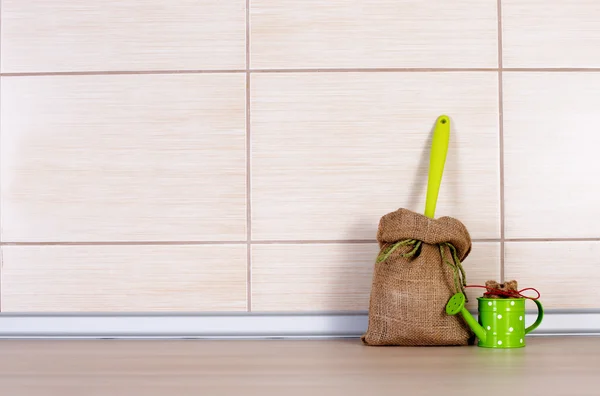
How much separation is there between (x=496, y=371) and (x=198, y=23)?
2.20 ft

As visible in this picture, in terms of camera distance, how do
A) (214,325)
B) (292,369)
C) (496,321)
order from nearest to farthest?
(292,369)
(496,321)
(214,325)

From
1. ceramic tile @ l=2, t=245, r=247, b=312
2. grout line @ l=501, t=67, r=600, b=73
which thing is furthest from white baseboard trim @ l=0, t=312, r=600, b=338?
grout line @ l=501, t=67, r=600, b=73

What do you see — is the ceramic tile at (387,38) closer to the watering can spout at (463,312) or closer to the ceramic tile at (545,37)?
the ceramic tile at (545,37)

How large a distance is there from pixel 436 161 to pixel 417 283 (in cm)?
19

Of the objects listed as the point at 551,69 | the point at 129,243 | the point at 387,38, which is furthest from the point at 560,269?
the point at 129,243

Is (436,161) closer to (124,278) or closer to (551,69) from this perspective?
(551,69)

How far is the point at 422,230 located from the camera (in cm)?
89

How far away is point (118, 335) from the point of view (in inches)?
39.8

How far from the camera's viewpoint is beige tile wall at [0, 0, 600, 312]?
3.32ft

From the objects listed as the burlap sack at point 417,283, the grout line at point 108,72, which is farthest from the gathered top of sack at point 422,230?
the grout line at point 108,72

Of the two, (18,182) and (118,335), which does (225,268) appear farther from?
(18,182)

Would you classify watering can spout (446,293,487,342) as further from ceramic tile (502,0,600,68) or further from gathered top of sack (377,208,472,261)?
ceramic tile (502,0,600,68)

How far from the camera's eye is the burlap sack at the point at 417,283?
2.89 feet

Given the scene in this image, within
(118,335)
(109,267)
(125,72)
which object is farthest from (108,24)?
(118,335)
